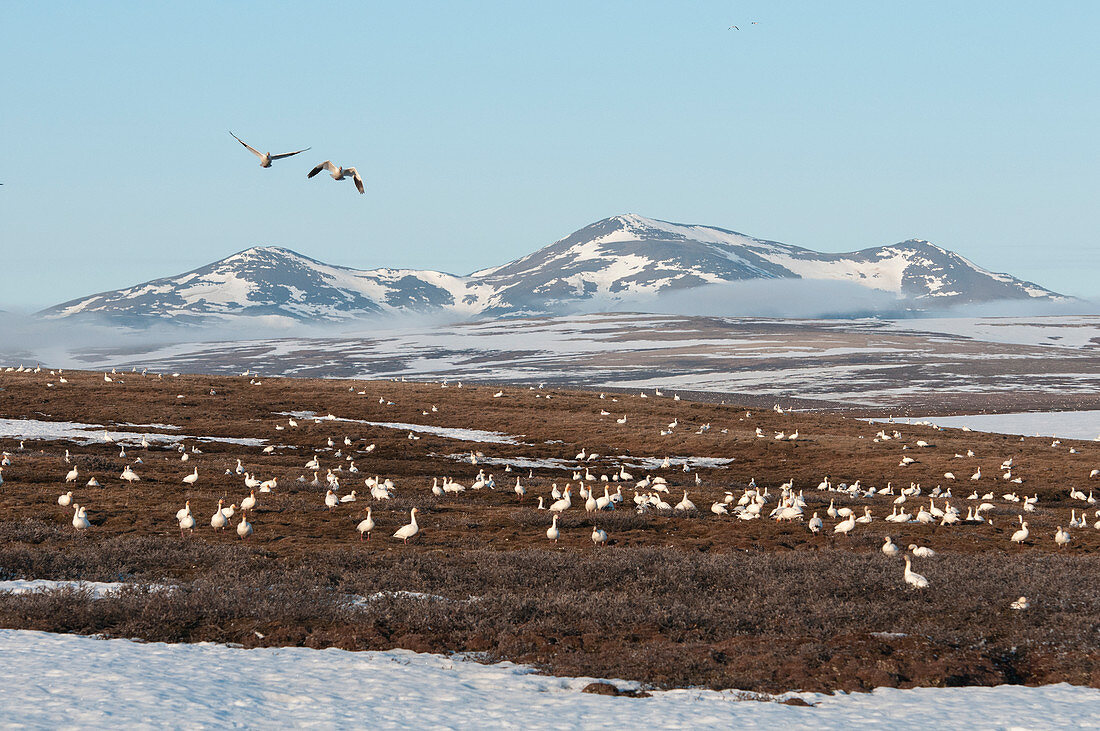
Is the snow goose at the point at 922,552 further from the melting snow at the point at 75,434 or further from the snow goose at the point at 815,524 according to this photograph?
the melting snow at the point at 75,434

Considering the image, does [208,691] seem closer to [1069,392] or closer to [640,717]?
[640,717]

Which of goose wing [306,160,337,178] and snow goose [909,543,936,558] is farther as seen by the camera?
snow goose [909,543,936,558]

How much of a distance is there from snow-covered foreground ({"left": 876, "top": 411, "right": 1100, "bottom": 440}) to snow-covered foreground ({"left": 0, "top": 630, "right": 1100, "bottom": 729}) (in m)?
74.3

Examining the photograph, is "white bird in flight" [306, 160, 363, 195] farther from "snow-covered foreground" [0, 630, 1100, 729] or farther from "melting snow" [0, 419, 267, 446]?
"melting snow" [0, 419, 267, 446]

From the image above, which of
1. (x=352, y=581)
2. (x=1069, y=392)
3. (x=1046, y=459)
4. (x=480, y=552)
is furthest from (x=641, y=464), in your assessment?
(x=1069, y=392)

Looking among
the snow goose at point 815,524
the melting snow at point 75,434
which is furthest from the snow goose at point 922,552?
the melting snow at point 75,434

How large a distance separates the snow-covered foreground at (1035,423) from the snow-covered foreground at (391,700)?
74255 millimetres

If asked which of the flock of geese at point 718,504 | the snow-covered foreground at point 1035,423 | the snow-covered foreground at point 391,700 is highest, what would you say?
the snow-covered foreground at point 391,700

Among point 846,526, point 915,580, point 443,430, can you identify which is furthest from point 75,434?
point 915,580

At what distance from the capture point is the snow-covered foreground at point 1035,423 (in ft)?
277

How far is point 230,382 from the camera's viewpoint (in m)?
82.4

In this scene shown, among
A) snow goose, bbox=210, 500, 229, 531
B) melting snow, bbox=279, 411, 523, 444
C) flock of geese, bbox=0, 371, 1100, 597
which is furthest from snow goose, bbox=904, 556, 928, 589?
melting snow, bbox=279, 411, 523, 444

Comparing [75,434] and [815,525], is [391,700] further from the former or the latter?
[75,434]

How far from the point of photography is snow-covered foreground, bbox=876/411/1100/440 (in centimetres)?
8447
